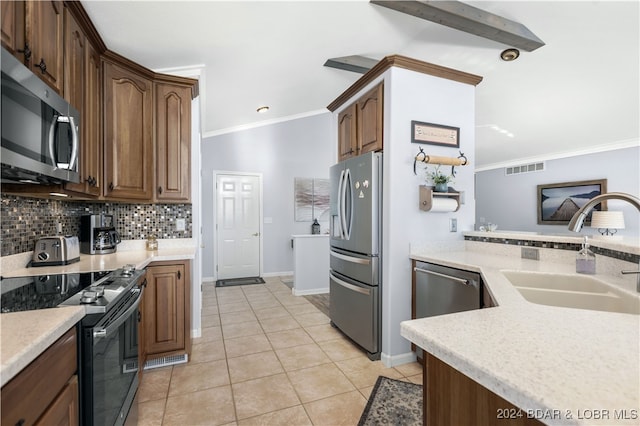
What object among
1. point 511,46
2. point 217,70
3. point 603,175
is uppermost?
point 511,46

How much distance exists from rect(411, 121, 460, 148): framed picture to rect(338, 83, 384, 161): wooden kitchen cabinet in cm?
29

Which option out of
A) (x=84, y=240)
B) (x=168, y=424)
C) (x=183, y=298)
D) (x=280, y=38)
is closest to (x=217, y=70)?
(x=280, y=38)

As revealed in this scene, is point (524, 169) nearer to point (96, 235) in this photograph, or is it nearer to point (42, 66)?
point (96, 235)

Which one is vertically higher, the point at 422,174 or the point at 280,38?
the point at 280,38

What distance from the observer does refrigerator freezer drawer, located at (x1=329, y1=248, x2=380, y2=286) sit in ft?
8.18

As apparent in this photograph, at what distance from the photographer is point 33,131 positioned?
127 cm

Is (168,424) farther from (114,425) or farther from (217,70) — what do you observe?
(217,70)

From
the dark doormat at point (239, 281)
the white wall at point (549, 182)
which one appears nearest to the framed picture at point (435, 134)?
the dark doormat at point (239, 281)

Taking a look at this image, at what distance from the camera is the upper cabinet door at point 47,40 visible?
1.34m

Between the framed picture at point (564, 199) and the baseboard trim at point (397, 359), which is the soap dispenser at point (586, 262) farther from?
the framed picture at point (564, 199)

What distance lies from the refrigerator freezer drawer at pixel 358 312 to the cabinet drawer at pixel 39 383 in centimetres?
197

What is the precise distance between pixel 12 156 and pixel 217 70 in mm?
2257

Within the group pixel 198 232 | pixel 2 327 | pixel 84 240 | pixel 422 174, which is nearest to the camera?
pixel 2 327

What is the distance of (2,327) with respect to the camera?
0.87 meters
